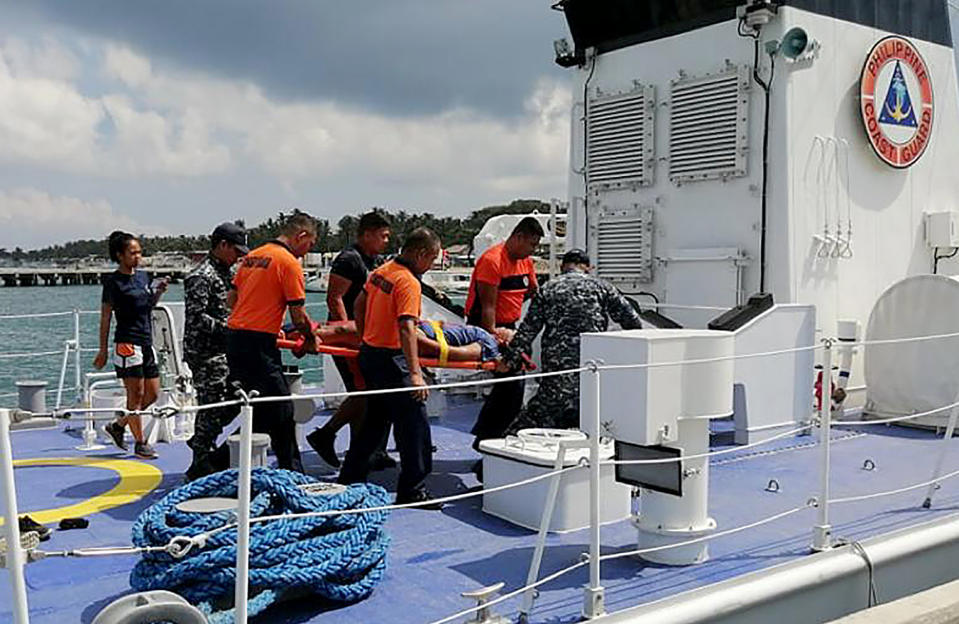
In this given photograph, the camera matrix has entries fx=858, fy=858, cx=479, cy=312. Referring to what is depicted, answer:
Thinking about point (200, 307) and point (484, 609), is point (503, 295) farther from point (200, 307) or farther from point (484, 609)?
point (484, 609)

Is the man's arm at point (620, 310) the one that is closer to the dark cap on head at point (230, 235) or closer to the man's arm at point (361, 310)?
the man's arm at point (361, 310)

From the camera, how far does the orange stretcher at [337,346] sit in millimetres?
4922

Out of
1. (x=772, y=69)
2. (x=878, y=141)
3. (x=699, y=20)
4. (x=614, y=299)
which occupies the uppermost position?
(x=699, y=20)

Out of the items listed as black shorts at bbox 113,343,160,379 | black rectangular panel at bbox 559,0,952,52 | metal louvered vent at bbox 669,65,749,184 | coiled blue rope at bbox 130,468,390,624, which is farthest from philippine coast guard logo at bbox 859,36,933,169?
black shorts at bbox 113,343,160,379

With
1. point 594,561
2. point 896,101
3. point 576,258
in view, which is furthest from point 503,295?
point 896,101

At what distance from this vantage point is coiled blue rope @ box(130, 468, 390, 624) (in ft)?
9.47

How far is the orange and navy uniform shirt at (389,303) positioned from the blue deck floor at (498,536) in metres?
0.90

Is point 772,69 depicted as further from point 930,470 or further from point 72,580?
point 72,580

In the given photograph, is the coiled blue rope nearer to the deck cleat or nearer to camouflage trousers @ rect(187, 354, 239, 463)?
the deck cleat

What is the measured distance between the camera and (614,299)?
459 centimetres

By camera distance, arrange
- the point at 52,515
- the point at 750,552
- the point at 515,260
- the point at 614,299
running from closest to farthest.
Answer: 1. the point at 750,552
2. the point at 52,515
3. the point at 614,299
4. the point at 515,260

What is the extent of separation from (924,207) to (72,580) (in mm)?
7232

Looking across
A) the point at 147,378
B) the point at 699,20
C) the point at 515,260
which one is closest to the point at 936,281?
the point at 699,20

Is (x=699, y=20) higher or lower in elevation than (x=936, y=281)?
higher
